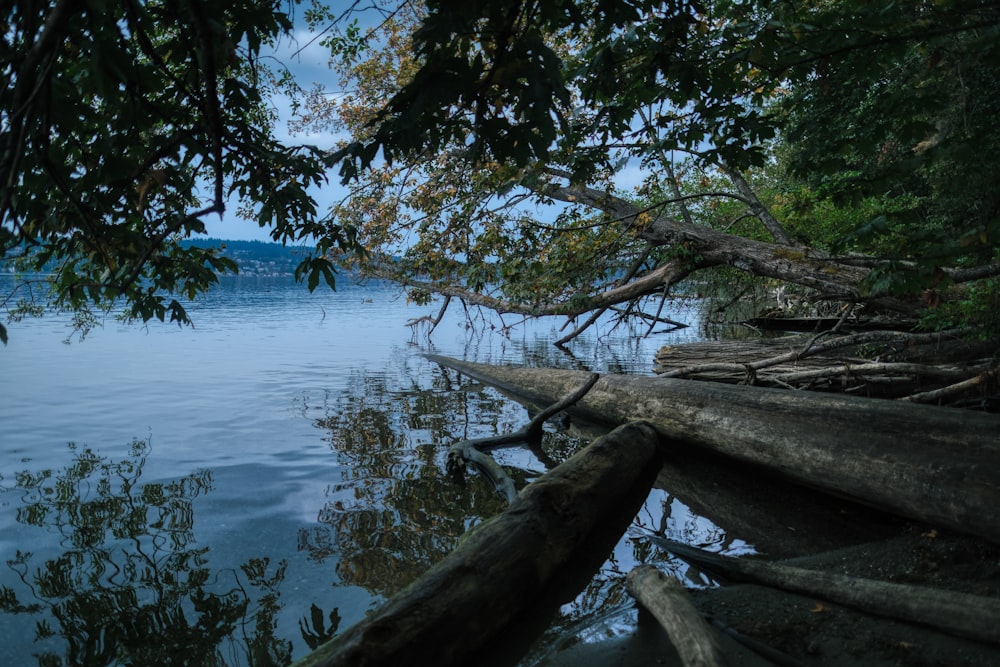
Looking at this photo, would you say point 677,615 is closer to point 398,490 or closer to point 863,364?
point 398,490

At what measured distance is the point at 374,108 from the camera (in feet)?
42.1

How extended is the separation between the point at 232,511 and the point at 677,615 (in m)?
4.00

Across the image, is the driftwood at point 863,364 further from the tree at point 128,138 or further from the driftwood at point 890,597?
the tree at point 128,138

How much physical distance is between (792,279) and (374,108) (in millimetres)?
9181

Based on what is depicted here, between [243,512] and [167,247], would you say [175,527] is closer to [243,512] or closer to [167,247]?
[243,512]

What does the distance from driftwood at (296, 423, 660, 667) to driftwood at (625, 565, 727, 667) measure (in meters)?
0.61

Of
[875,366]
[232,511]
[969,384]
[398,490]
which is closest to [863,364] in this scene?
[875,366]

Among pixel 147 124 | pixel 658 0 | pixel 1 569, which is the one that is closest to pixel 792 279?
pixel 658 0

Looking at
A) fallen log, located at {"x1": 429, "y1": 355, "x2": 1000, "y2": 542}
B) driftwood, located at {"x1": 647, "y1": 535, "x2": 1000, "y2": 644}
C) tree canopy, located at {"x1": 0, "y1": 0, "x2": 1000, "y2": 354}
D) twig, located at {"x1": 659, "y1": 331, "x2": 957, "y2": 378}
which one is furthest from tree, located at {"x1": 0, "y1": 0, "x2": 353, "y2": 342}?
twig, located at {"x1": 659, "y1": 331, "x2": 957, "y2": 378}

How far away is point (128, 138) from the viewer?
2.89 meters

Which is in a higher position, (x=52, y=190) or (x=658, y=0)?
(x=658, y=0)

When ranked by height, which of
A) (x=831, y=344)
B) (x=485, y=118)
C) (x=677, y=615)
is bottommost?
(x=677, y=615)

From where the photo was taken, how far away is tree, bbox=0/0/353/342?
159cm

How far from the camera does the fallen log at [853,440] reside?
4.23m
